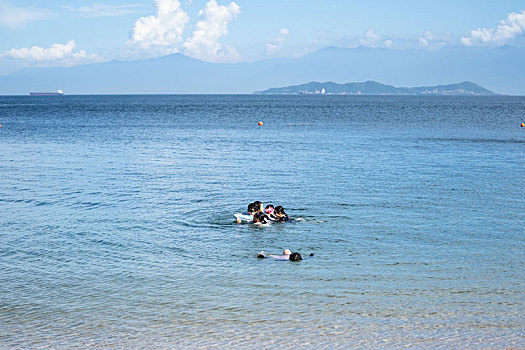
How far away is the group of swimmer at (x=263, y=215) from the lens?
2439 centimetres

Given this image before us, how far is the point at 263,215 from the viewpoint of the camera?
80.1 ft

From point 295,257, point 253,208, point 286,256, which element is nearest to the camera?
point 295,257

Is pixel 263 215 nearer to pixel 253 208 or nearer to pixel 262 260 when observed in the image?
pixel 253 208

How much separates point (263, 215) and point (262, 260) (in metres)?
5.15

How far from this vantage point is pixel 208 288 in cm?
1648

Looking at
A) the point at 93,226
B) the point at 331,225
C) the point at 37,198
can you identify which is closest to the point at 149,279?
the point at 93,226

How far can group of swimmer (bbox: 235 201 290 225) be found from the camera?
24.4m

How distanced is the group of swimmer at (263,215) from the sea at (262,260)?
685 mm

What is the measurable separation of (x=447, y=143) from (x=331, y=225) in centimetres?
4022

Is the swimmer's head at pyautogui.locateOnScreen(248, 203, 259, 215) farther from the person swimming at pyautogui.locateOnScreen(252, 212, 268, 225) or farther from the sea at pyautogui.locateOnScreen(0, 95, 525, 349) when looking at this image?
the sea at pyautogui.locateOnScreen(0, 95, 525, 349)

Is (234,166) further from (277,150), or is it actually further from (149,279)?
(149,279)

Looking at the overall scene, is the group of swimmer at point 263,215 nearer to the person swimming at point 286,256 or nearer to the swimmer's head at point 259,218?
the swimmer's head at point 259,218

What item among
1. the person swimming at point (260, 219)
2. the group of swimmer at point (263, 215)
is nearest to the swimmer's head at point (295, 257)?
the group of swimmer at point (263, 215)

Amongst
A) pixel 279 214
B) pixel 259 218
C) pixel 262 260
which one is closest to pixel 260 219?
pixel 259 218
